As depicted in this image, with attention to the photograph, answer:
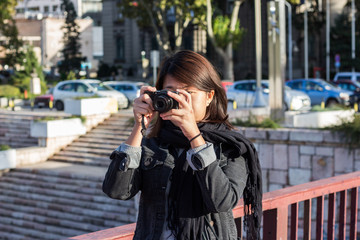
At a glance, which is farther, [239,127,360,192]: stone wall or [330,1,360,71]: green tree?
[330,1,360,71]: green tree

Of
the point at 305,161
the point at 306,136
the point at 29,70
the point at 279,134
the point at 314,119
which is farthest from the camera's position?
the point at 29,70

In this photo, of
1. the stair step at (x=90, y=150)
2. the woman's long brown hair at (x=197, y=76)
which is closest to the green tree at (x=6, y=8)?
the stair step at (x=90, y=150)

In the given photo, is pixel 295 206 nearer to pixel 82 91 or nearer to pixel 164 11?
pixel 82 91

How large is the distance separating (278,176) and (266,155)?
1.71 feet

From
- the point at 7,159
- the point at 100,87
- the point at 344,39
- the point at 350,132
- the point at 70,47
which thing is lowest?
the point at 7,159

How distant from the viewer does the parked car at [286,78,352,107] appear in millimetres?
27078

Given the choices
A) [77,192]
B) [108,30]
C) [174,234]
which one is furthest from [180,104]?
[108,30]

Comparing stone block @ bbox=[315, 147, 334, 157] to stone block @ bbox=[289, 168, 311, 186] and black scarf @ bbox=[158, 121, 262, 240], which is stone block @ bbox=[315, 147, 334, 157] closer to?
stone block @ bbox=[289, 168, 311, 186]

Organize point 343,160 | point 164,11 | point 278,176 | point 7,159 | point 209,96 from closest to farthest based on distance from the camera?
point 209,96, point 343,160, point 278,176, point 7,159, point 164,11

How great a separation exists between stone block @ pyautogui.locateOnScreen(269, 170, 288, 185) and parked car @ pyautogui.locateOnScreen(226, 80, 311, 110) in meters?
9.89

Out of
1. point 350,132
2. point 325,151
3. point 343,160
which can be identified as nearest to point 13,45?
point 325,151

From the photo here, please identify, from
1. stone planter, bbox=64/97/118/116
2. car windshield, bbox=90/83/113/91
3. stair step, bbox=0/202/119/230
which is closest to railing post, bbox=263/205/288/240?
stair step, bbox=0/202/119/230

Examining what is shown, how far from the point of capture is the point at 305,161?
13.4 metres

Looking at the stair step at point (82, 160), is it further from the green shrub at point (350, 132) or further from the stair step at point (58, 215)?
the green shrub at point (350, 132)
